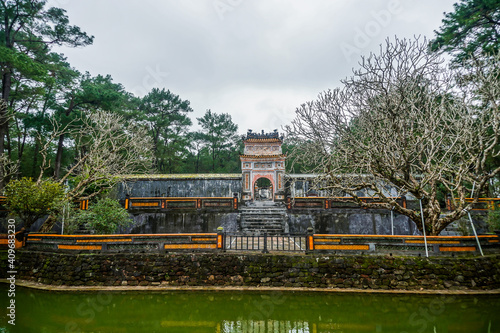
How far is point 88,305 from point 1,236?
5695 millimetres

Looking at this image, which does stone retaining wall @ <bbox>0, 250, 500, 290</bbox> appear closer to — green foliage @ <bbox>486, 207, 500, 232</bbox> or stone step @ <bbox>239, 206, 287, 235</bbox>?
green foliage @ <bbox>486, 207, 500, 232</bbox>

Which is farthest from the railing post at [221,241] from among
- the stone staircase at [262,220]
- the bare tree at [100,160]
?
the bare tree at [100,160]

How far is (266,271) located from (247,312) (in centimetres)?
175

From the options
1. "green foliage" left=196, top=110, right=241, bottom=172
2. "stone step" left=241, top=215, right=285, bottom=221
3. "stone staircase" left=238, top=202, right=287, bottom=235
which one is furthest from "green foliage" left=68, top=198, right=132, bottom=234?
"green foliage" left=196, top=110, right=241, bottom=172

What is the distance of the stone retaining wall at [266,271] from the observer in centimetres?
766

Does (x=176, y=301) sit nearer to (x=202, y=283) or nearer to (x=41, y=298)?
(x=202, y=283)

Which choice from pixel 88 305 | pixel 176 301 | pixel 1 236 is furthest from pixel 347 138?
pixel 1 236

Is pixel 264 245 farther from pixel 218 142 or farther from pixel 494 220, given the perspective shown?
pixel 218 142

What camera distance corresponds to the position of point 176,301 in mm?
7191

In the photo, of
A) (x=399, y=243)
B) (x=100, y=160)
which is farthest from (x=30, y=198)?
(x=399, y=243)

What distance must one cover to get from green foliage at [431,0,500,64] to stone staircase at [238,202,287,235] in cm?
1056

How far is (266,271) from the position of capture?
8078mm

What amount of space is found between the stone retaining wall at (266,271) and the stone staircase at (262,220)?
4688 mm

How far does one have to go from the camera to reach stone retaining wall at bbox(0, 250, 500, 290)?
7.66 metres
